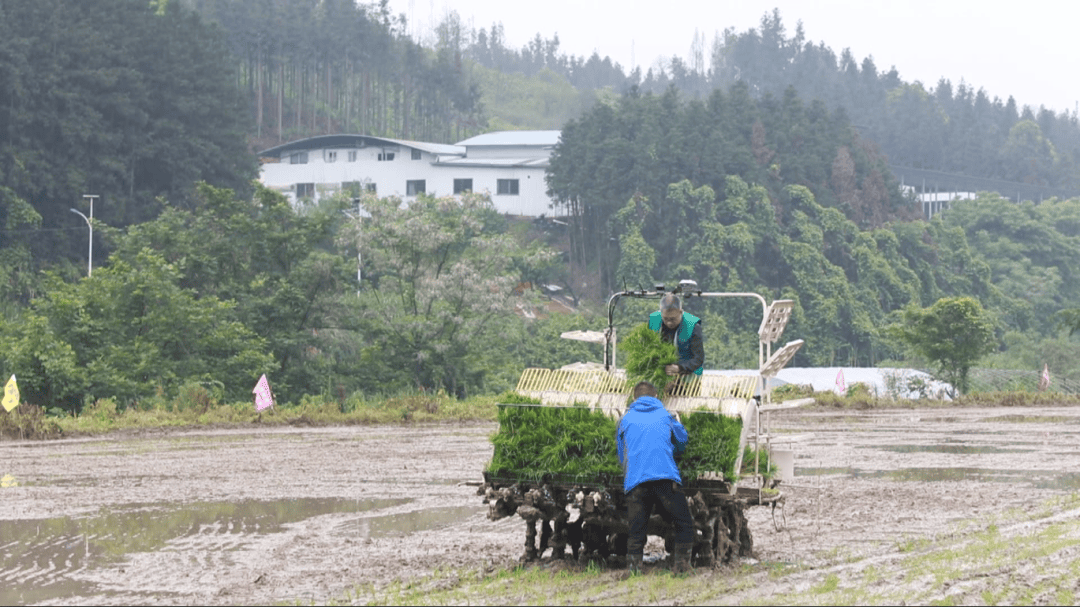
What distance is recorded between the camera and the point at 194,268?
4388 centimetres

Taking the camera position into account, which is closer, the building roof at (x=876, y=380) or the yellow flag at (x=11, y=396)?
the yellow flag at (x=11, y=396)

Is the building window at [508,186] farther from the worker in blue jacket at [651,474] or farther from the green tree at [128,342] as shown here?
the worker in blue jacket at [651,474]

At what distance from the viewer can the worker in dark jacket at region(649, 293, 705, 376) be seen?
37.3 ft

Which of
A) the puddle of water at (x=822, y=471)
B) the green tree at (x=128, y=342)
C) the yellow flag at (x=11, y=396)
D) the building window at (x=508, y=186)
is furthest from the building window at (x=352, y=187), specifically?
the puddle of water at (x=822, y=471)

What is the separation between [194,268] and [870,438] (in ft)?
78.1

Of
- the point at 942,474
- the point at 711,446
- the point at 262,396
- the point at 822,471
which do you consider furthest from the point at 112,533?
the point at 262,396

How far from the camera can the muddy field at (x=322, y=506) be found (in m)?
11.6

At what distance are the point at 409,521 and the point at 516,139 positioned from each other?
264 ft

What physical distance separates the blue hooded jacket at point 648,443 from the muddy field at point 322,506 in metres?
1.54

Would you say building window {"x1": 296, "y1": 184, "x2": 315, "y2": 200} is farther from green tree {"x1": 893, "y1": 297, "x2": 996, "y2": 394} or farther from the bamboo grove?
green tree {"x1": 893, "y1": 297, "x2": 996, "y2": 394}

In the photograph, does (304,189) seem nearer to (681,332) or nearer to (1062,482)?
(1062,482)

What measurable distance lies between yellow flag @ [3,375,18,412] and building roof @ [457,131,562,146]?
63524mm

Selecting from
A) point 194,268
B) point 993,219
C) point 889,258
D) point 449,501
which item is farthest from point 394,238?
point 993,219

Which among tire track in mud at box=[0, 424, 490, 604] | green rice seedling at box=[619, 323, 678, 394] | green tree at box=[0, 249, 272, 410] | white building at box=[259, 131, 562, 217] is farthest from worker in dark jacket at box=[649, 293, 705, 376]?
white building at box=[259, 131, 562, 217]
